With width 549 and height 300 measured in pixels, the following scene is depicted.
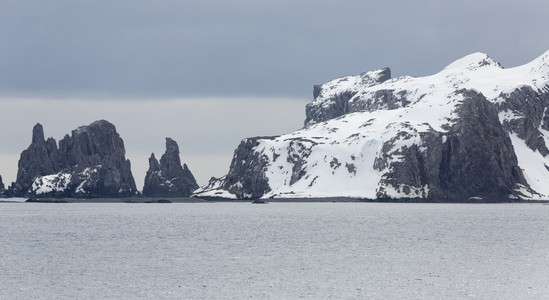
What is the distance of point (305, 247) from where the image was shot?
133 meters

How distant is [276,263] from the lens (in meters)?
109

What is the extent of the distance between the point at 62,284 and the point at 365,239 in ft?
219

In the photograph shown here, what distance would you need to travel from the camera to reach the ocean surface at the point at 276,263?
85.8 m

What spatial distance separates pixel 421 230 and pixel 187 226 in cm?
4812

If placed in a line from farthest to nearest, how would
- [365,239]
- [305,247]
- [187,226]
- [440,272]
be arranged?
[187,226]
[365,239]
[305,247]
[440,272]

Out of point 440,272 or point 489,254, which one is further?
point 489,254

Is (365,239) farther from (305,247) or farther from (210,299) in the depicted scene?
(210,299)

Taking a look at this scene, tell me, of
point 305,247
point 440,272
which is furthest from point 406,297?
point 305,247

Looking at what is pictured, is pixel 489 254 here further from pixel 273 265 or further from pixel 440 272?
pixel 273 265

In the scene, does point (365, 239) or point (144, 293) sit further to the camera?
point (365, 239)

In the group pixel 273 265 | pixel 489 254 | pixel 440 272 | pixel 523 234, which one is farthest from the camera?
pixel 523 234

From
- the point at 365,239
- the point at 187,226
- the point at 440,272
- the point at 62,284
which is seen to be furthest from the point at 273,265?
the point at 187,226

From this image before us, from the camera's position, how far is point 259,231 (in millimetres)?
170250

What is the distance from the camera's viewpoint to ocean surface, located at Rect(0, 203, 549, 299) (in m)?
85.8
